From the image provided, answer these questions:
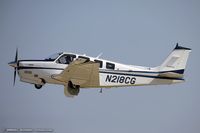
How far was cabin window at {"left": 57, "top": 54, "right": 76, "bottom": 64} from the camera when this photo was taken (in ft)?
83.3

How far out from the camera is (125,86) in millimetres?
26891

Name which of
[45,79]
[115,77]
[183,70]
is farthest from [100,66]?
[183,70]

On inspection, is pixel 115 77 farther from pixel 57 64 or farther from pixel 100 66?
Answer: pixel 57 64

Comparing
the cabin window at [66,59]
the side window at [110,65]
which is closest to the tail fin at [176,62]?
the side window at [110,65]

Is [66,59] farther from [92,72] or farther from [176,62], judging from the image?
[176,62]

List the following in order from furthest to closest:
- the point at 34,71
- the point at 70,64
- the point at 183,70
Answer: the point at 183,70 → the point at 34,71 → the point at 70,64

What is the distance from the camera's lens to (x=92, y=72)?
80.2 feet

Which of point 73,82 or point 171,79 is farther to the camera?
point 171,79

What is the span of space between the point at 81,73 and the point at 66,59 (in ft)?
5.15

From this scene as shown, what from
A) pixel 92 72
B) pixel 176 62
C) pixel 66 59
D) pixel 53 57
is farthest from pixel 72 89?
pixel 176 62

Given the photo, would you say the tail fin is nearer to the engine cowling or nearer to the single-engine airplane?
the single-engine airplane

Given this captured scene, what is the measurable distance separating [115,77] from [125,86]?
3.33 ft

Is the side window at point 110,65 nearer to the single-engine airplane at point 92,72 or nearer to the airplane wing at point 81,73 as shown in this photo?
the single-engine airplane at point 92,72

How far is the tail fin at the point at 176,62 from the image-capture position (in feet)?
90.0
